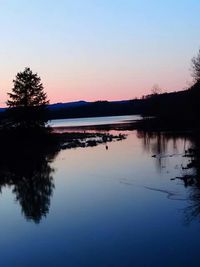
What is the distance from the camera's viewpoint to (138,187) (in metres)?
24.2

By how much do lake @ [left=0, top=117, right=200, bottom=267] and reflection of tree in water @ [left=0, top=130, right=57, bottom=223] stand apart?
92 millimetres

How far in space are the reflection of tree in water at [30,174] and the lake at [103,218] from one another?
9 centimetres

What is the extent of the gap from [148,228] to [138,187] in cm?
762

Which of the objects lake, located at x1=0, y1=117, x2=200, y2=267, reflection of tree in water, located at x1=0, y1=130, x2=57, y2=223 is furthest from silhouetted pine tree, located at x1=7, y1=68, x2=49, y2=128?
lake, located at x1=0, y1=117, x2=200, y2=267

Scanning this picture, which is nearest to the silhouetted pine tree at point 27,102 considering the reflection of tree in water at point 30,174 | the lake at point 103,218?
the reflection of tree in water at point 30,174

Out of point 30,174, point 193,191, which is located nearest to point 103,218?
point 193,191

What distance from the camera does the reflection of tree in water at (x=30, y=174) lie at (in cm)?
2196

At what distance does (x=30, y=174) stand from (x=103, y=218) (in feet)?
48.4

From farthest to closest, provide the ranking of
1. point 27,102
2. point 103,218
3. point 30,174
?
point 27,102, point 30,174, point 103,218

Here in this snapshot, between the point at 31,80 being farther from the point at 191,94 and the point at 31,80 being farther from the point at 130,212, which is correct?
the point at 130,212

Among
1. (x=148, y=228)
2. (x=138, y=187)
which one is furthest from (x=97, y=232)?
(x=138, y=187)

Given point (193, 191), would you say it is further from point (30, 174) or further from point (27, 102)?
point (27, 102)

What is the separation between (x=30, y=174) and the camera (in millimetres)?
32250

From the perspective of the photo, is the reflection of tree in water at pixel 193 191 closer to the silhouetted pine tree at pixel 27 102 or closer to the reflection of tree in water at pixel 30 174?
the reflection of tree in water at pixel 30 174
